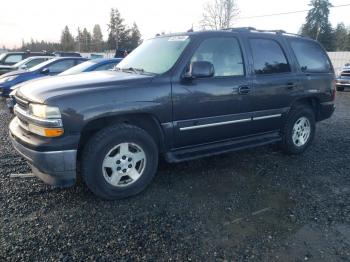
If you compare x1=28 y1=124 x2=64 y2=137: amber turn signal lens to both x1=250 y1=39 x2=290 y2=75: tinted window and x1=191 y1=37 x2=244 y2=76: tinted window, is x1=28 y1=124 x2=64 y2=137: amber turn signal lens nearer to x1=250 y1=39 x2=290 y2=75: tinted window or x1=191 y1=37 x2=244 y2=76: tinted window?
x1=191 y1=37 x2=244 y2=76: tinted window

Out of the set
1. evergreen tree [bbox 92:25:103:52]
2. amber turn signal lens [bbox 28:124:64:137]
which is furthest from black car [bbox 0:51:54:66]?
evergreen tree [bbox 92:25:103:52]

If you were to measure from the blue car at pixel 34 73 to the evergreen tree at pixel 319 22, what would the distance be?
48.0 m

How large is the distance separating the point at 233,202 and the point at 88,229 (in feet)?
5.30

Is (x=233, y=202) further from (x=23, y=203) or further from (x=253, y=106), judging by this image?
(x=23, y=203)

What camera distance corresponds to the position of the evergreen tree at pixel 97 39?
7593 centimetres

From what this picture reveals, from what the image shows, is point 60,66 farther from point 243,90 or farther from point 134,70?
point 243,90

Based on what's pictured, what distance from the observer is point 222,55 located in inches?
162

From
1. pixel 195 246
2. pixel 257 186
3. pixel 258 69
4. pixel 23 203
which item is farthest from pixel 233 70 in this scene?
pixel 23 203

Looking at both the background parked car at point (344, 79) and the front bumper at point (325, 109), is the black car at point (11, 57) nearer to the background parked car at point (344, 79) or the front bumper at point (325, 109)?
the front bumper at point (325, 109)

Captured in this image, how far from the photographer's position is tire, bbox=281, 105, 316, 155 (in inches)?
198

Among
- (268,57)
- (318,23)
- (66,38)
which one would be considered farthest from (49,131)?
Result: (66,38)

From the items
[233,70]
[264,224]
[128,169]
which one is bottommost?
[264,224]

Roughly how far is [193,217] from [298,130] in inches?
117

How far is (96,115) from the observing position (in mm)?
3135
